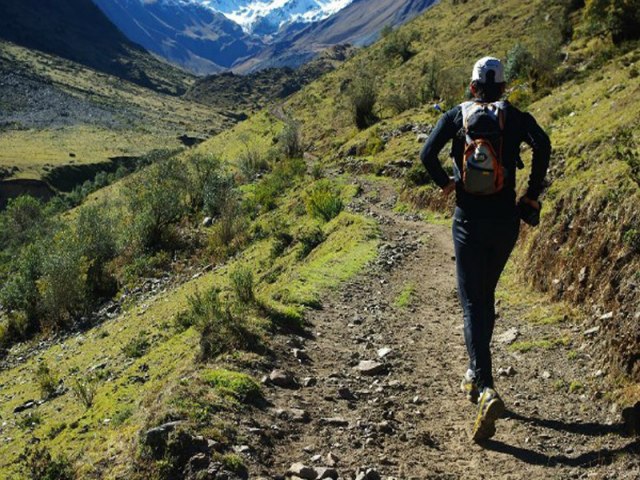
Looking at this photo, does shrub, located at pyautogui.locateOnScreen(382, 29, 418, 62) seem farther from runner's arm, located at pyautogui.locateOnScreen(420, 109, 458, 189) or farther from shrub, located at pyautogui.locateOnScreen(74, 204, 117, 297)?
runner's arm, located at pyautogui.locateOnScreen(420, 109, 458, 189)

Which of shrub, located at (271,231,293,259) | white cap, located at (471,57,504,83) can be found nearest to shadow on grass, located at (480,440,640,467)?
white cap, located at (471,57,504,83)

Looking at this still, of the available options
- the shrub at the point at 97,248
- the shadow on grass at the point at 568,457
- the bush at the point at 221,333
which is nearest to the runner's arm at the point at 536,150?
the shadow on grass at the point at 568,457

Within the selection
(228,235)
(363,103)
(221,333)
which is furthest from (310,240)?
(363,103)

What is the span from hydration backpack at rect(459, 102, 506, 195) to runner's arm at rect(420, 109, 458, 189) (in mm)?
198

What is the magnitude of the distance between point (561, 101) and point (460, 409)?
16440 mm

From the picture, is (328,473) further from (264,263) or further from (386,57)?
(386,57)

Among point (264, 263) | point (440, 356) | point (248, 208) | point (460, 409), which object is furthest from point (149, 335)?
point (248, 208)

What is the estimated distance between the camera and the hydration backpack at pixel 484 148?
566cm

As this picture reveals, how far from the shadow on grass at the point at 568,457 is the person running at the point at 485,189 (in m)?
0.25

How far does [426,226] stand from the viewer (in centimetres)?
1802

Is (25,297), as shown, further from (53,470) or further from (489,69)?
(489,69)

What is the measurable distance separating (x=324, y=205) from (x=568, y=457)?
1758cm

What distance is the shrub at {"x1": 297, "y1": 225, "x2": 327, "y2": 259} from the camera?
734 inches

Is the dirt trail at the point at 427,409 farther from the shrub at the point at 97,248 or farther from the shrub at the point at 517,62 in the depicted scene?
the shrub at the point at 517,62
